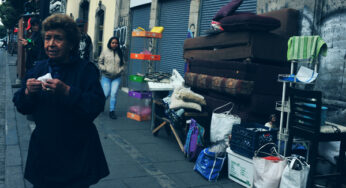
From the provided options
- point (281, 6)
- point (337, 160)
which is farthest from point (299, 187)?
point (281, 6)

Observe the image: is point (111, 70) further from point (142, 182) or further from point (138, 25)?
point (138, 25)

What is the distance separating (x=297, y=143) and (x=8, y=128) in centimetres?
528

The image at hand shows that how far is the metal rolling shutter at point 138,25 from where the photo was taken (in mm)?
12922

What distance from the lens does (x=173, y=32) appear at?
1093 cm

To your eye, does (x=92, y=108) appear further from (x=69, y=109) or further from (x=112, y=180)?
(x=112, y=180)

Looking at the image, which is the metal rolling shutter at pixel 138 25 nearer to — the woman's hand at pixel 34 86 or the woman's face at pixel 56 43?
the woman's face at pixel 56 43

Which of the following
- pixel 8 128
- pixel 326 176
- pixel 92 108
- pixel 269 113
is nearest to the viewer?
pixel 92 108

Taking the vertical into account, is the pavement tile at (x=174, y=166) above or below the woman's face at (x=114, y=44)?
below

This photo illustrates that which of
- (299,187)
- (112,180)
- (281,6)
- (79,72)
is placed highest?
(281,6)

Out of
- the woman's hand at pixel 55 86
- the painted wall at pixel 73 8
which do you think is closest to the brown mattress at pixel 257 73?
the woman's hand at pixel 55 86

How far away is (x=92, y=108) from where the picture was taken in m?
2.43

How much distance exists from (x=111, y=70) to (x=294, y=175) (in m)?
5.59

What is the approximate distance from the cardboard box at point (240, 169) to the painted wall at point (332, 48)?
1746mm

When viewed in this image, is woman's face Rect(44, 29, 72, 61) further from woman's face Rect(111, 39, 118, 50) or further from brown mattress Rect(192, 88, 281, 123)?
woman's face Rect(111, 39, 118, 50)
